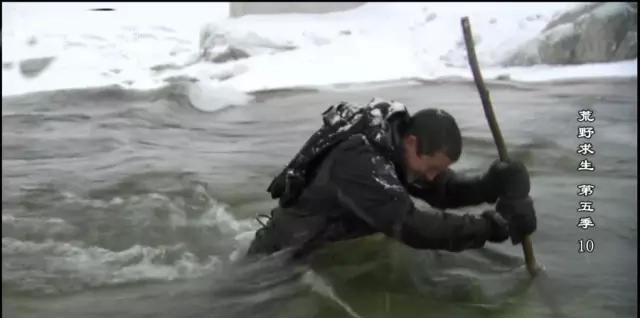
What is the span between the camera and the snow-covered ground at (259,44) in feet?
3.43

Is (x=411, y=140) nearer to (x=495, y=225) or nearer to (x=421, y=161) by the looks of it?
(x=421, y=161)

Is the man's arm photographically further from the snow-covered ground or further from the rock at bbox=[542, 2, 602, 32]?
the rock at bbox=[542, 2, 602, 32]

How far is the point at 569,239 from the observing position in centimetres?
105

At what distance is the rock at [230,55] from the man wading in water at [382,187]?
218 millimetres

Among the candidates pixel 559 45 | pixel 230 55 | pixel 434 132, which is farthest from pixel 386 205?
pixel 559 45

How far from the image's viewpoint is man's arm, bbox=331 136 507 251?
899 millimetres

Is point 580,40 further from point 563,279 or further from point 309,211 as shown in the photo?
point 309,211

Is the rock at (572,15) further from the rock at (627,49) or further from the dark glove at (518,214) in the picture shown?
the dark glove at (518,214)

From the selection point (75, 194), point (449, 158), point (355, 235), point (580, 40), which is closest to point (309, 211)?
point (355, 235)

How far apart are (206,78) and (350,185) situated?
0.31m

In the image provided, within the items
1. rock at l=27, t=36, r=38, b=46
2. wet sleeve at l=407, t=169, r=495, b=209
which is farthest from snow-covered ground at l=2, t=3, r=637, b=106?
wet sleeve at l=407, t=169, r=495, b=209

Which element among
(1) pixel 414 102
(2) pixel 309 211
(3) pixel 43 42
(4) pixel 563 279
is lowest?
(4) pixel 563 279

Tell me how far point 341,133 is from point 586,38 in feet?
1.64

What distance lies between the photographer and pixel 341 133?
91 cm
